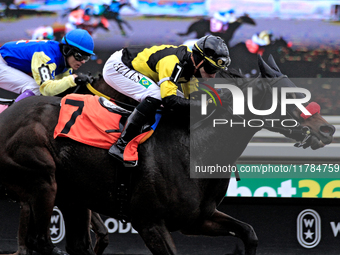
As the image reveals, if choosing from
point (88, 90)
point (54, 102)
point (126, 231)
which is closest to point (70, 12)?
point (88, 90)

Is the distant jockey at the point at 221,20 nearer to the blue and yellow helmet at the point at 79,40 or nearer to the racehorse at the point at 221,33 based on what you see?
the racehorse at the point at 221,33

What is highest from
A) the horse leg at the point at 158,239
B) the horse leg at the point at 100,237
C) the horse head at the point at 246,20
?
the horse head at the point at 246,20

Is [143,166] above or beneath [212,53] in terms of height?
beneath

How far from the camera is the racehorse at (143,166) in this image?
3312 millimetres

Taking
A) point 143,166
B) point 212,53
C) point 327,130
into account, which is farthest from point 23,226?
point 327,130

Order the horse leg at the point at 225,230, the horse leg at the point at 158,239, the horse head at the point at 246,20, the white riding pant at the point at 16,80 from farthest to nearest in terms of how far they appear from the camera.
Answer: the horse head at the point at 246,20
the white riding pant at the point at 16,80
the horse leg at the point at 225,230
the horse leg at the point at 158,239

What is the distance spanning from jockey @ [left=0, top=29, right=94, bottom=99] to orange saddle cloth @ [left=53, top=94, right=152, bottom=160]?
45cm

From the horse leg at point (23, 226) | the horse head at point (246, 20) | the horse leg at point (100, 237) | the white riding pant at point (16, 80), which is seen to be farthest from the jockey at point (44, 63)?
the horse head at point (246, 20)

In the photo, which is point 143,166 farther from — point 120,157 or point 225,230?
point 225,230

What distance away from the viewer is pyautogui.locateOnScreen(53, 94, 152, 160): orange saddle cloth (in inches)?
134

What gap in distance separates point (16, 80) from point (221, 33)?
2.35m

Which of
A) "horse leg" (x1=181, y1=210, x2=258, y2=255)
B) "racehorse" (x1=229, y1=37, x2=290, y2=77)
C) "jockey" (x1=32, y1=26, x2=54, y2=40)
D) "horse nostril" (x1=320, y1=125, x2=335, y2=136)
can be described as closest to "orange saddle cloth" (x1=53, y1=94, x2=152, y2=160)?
"horse leg" (x1=181, y1=210, x2=258, y2=255)

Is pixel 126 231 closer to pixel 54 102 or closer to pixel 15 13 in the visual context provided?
pixel 54 102

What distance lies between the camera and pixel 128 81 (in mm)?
3658
